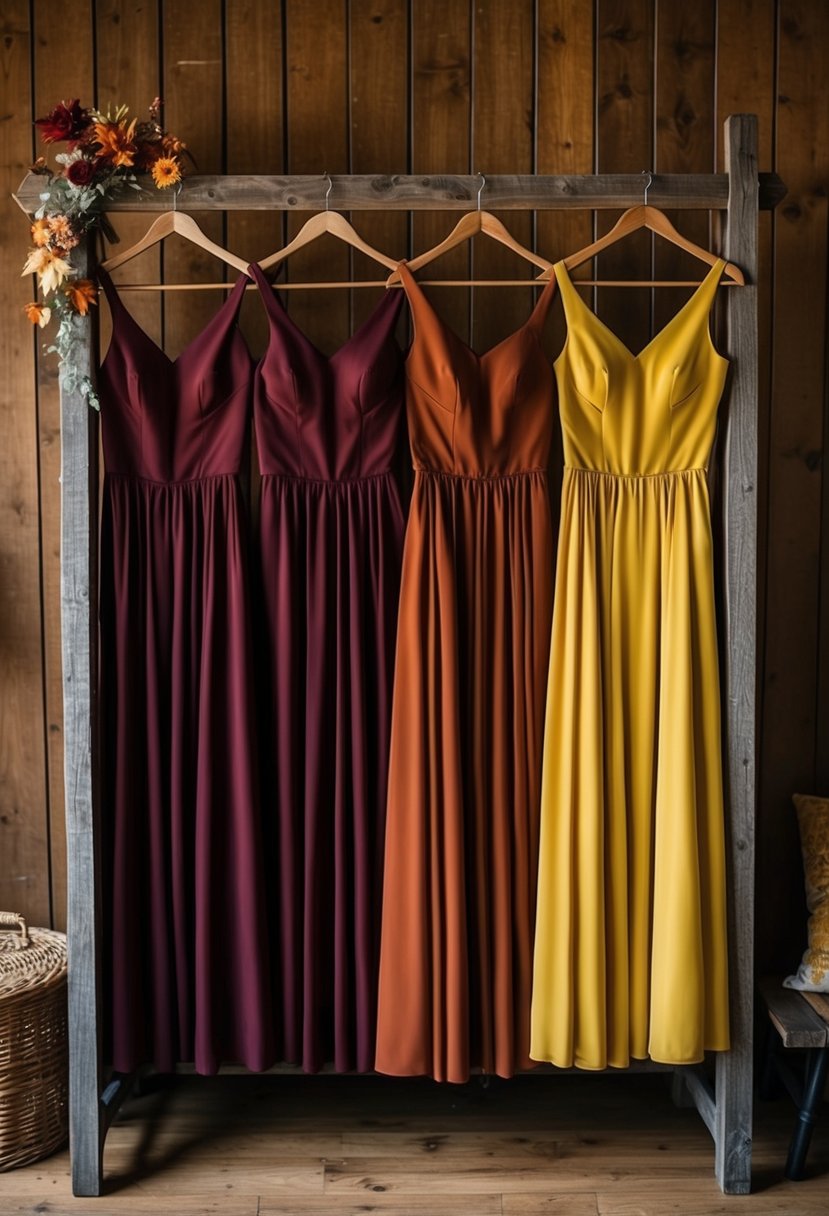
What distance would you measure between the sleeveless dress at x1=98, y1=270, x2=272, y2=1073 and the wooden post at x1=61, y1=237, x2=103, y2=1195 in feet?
0.18

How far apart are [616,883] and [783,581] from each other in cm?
91

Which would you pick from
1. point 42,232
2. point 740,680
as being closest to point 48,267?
point 42,232

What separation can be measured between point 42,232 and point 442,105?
1.01 m

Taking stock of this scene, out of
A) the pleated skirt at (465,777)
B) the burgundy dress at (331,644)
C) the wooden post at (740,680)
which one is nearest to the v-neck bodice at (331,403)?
the burgundy dress at (331,644)

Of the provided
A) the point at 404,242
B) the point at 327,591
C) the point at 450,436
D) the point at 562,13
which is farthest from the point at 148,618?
the point at 562,13

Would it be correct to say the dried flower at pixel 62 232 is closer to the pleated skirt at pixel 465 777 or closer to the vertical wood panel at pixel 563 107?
the pleated skirt at pixel 465 777

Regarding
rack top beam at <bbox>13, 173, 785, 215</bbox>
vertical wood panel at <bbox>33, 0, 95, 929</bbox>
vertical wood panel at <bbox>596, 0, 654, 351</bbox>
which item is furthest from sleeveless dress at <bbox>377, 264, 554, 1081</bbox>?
vertical wood panel at <bbox>33, 0, 95, 929</bbox>

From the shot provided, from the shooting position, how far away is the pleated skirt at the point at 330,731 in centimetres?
214

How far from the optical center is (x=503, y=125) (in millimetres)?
2480

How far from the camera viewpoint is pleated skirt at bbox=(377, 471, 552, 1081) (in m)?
2.08

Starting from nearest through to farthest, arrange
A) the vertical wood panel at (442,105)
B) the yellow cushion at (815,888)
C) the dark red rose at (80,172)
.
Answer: the dark red rose at (80,172)
the yellow cushion at (815,888)
the vertical wood panel at (442,105)

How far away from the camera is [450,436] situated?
7.00ft

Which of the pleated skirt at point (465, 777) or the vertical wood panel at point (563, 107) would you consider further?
the vertical wood panel at point (563, 107)

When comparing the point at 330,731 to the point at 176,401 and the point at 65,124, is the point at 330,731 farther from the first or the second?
the point at 65,124
